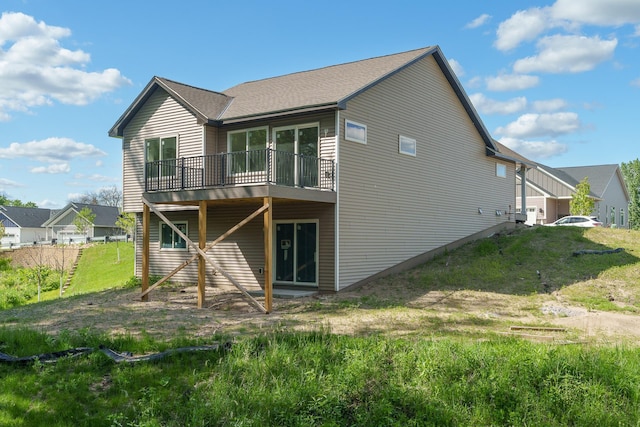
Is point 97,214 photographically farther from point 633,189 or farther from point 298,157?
point 633,189

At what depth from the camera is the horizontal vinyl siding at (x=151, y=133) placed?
1778 centimetres

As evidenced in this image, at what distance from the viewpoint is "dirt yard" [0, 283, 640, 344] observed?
34.1 feet

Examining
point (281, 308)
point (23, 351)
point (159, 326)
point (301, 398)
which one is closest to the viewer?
point (301, 398)

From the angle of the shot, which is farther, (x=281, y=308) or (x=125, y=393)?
(x=281, y=308)

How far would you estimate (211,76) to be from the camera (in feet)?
76.2

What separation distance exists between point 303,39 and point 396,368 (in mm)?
13599

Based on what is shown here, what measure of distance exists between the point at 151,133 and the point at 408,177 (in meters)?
9.34

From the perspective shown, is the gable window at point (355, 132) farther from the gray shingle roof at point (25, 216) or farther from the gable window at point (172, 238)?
the gray shingle roof at point (25, 216)

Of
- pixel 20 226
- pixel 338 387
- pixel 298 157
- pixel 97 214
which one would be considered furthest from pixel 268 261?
pixel 20 226

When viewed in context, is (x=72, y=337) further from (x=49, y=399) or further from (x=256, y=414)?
(x=256, y=414)

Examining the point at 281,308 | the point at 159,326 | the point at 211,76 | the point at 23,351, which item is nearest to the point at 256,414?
the point at 23,351

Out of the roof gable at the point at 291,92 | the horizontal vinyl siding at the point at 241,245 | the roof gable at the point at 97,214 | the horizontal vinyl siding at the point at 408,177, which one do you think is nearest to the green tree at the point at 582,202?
the horizontal vinyl siding at the point at 408,177

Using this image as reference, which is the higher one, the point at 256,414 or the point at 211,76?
the point at 211,76

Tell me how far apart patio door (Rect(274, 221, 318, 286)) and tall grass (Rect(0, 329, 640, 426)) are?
298 inches
